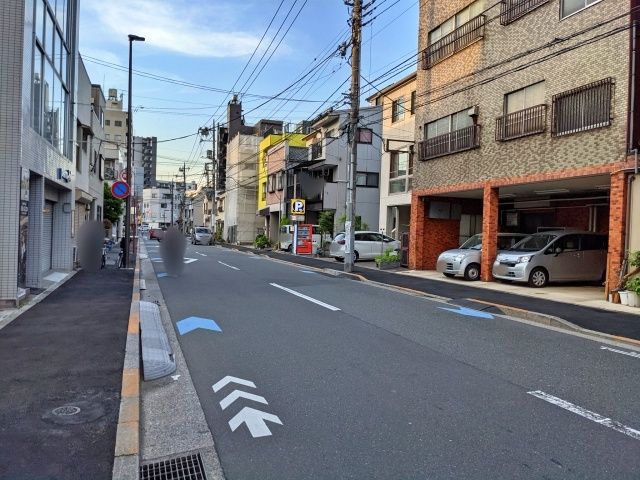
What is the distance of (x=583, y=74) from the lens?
45.8 feet

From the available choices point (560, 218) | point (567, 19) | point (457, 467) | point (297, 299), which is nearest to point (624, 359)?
point (457, 467)

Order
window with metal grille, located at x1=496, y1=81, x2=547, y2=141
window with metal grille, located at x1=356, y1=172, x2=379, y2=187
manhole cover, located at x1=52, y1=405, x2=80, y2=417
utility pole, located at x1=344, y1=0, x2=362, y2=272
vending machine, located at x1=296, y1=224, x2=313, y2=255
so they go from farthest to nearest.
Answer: window with metal grille, located at x1=356, y1=172, x2=379, y2=187
vending machine, located at x1=296, y1=224, x2=313, y2=255
utility pole, located at x1=344, y1=0, x2=362, y2=272
window with metal grille, located at x1=496, y1=81, x2=547, y2=141
manhole cover, located at x1=52, y1=405, x2=80, y2=417

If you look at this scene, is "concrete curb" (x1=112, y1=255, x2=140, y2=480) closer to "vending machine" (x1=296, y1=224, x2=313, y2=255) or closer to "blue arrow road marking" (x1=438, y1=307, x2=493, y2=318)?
"blue arrow road marking" (x1=438, y1=307, x2=493, y2=318)

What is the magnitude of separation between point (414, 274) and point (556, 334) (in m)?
10.8

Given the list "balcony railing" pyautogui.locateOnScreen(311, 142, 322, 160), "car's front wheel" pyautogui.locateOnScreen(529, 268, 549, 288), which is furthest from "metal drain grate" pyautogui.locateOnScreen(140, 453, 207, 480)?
"balcony railing" pyautogui.locateOnScreen(311, 142, 322, 160)

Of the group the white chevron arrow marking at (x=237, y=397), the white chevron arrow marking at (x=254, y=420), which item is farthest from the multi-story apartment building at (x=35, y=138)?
the white chevron arrow marking at (x=254, y=420)

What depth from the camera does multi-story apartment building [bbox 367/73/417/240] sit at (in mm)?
27062

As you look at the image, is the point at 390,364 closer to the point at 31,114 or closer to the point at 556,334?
the point at 556,334

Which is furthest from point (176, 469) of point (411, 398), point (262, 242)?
point (262, 242)

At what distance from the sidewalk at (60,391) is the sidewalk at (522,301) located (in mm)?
8055

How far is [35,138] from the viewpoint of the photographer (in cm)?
1117

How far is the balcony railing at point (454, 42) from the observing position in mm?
18031

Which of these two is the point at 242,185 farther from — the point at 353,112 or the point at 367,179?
the point at 353,112

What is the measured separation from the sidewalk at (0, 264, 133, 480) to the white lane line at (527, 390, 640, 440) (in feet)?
13.4
